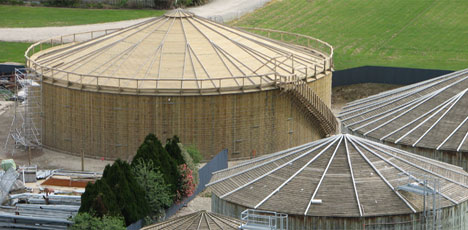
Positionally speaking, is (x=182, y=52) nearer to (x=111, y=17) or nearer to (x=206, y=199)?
(x=206, y=199)

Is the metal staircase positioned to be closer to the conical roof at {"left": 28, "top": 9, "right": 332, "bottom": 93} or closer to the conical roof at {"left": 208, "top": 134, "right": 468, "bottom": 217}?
the conical roof at {"left": 28, "top": 9, "right": 332, "bottom": 93}

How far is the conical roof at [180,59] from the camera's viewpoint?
73.4m

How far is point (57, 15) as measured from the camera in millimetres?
138500

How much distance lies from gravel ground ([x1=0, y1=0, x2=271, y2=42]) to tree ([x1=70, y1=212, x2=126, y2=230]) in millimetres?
71898

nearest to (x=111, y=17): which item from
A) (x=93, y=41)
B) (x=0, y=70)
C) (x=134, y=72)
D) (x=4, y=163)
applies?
(x=0, y=70)

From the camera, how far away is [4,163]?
6606cm

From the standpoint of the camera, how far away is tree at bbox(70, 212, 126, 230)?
51.0 meters

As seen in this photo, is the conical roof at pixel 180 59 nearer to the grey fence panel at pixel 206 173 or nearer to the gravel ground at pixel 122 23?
the grey fence panel at pixel 206 173

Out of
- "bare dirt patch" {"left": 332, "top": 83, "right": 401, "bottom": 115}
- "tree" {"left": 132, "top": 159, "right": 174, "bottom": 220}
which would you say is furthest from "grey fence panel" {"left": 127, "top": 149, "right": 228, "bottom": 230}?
"bare dirt patch" {"left": 332, "top": 83, "right": 401, "bottom": 115}

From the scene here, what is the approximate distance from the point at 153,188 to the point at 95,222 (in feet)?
26.3

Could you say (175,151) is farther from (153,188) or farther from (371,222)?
(371,222)

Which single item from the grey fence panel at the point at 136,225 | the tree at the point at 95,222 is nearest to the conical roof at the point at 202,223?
the tree at the point at 95,222

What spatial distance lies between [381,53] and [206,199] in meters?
59.3

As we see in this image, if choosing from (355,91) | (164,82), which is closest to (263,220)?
(164,82)
